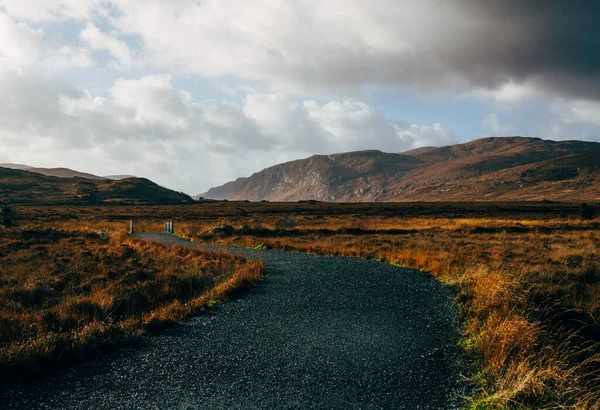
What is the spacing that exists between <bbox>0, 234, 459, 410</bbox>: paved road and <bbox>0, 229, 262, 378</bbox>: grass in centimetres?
60

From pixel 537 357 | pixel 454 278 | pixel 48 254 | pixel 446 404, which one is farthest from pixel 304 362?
pixel 48 254

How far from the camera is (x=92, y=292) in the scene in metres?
14.1

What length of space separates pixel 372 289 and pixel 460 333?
13.9ft

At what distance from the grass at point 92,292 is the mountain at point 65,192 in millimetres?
127720

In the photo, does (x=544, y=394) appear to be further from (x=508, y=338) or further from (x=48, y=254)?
(x=48, y=254)

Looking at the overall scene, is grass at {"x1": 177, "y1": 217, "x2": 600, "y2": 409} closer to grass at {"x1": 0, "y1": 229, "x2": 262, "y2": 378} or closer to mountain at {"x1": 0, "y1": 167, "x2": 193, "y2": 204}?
grass at {"x1": 0, "y1": 229, "x2": 262, "y2": 378}

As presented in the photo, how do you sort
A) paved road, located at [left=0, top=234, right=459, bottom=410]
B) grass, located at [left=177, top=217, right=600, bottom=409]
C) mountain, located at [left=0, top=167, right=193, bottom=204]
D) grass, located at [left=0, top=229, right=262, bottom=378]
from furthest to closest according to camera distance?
mountain, located at [left=0, top=167, right=193, bottom=204] < grass, located at [left=0, top=229, right=262, bottom=378] < paved road, located at [left=0, top=234, right=459, bottom=410] < grass, located at [left=177, top=217, right=600, bottom=409]

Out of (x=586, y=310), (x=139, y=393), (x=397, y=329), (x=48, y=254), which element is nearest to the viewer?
(x=139, y=393)

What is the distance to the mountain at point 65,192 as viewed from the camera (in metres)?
140

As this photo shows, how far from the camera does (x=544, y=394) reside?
5.66 metres

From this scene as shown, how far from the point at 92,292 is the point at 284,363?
1003cm

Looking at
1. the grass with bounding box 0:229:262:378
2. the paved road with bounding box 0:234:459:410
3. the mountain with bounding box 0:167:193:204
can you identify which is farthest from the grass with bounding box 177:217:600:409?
the mountain with bounding box 0:167:193:204

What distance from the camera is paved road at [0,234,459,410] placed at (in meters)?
5.93

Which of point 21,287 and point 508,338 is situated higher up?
point 508,338
